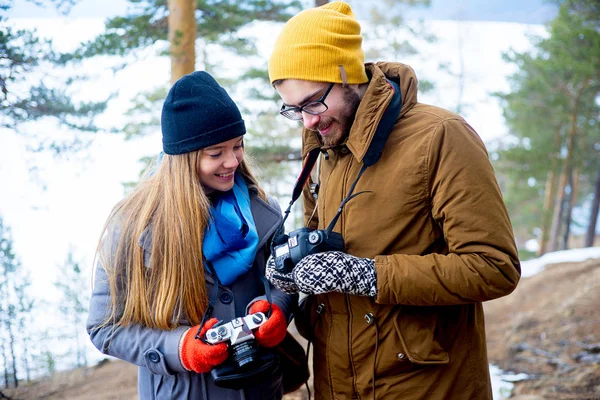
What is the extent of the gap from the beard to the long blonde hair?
628mm

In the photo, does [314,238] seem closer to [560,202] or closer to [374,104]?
[374,104]

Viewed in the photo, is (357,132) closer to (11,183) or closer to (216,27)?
(216,27)

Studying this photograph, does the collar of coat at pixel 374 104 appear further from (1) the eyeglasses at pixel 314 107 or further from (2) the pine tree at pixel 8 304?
(2) the pine tree at pixel 8 304

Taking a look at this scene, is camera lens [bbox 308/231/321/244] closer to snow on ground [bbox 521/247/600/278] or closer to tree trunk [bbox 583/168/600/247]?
snow on ground [bbox 521/247/600/278]

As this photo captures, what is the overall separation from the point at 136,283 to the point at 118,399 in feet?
13.5

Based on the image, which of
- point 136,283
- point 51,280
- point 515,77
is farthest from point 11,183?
point 515,77

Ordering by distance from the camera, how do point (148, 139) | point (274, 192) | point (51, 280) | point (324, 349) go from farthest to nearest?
1. point (274, 192)
2. point (148, 139)
3. point (51, 280)
4. point (324, 349)

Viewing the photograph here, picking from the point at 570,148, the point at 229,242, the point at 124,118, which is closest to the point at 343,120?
the point at 229,242

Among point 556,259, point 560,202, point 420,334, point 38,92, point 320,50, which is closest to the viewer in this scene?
point 420,334

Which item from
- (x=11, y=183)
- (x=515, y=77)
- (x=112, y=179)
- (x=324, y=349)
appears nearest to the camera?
(x=324, y=349)

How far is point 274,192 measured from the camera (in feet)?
44.0

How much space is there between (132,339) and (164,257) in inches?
15.7

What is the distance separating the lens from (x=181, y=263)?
81.7 inches

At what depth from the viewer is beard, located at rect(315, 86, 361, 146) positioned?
2031 millimetres
